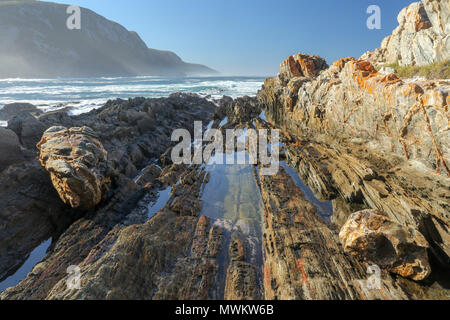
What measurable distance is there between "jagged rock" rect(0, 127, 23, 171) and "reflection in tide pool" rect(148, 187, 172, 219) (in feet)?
23.0

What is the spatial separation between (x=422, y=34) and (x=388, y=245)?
78.5 ft

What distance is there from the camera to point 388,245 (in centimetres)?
555

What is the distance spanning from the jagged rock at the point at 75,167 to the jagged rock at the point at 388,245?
1029cm

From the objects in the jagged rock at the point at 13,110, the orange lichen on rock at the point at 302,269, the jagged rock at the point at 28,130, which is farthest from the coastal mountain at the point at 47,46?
the orange lichen on rock at the point at 302,269

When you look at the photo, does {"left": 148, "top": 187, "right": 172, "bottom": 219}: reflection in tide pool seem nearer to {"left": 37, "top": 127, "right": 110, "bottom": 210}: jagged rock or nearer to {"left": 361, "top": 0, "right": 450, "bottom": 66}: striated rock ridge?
{"left": 37, "top": 127, "right": 110, "bottom": 210}: jagged rock

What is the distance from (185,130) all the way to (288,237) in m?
17.8

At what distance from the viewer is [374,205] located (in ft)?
26.9

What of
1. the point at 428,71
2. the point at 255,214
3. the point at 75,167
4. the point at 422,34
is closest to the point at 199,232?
the point at 255,214

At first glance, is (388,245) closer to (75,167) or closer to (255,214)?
(255,214)

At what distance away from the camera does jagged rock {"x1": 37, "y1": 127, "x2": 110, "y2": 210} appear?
25.7ft

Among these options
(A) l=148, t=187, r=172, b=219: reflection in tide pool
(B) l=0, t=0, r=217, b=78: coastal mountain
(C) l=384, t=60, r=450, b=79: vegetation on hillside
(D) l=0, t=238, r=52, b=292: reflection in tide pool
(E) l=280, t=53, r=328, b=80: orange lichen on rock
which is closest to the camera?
(D) l=0, t=238, r=52, b=292: reflection in tide pool

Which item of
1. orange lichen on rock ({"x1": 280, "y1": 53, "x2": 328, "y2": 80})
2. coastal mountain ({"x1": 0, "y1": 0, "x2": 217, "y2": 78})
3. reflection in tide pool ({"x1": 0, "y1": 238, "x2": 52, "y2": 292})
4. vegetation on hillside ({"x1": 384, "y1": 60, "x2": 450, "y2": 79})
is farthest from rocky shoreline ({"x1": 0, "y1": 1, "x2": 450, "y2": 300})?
coastal mountain ({"x1": 0, "y1": 0, "x2": 217, "y2": 78})

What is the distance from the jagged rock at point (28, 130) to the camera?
12.2m

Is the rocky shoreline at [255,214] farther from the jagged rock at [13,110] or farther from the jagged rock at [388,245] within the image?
the jagged rock at [13,110]
